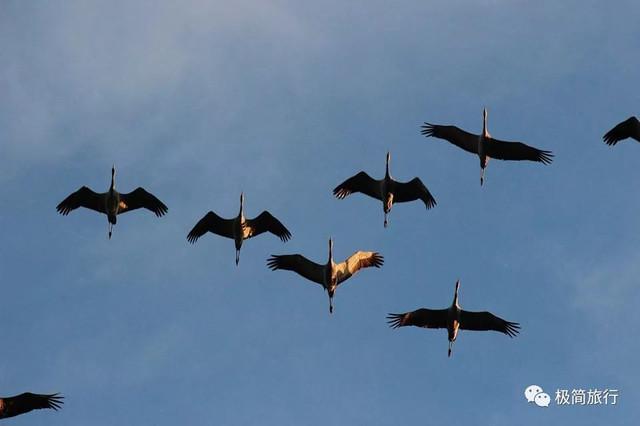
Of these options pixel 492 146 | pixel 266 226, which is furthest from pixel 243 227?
pixel 492 146

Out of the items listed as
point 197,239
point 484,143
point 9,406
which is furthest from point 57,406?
point 484,143

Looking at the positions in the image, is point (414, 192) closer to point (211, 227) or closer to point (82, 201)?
point (211, 227)

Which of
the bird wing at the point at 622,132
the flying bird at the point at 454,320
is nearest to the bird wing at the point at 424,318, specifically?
the flying bird at the point at 454,320

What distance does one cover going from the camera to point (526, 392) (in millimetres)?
44625

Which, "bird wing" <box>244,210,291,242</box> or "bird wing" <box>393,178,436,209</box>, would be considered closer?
"bird wing" <box>393,178,436,209</box>

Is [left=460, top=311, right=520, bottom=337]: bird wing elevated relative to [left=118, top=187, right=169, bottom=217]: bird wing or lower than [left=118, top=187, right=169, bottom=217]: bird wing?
lower

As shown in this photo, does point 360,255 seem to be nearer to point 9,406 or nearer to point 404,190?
point 404,190

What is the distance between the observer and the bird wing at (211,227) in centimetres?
4934

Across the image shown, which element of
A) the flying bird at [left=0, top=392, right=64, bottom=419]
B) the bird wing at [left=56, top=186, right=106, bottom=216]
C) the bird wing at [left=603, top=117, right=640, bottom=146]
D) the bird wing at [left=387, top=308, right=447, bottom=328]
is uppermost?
the bird wing at [left=603, top=117, right=640, bottom=146]

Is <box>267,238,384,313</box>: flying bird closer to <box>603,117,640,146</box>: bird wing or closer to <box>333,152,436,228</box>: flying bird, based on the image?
<box>333,152,436,228</box>: flying bird

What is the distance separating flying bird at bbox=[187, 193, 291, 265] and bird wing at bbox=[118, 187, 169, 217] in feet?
5.19

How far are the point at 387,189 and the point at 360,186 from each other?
Answer: 3.49 ft

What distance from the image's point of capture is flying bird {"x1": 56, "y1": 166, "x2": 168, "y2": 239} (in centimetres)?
4912

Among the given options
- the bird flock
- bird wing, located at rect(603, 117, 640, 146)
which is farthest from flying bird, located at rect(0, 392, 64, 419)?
bird wing, located at rect(603, 117, 640, 146)
